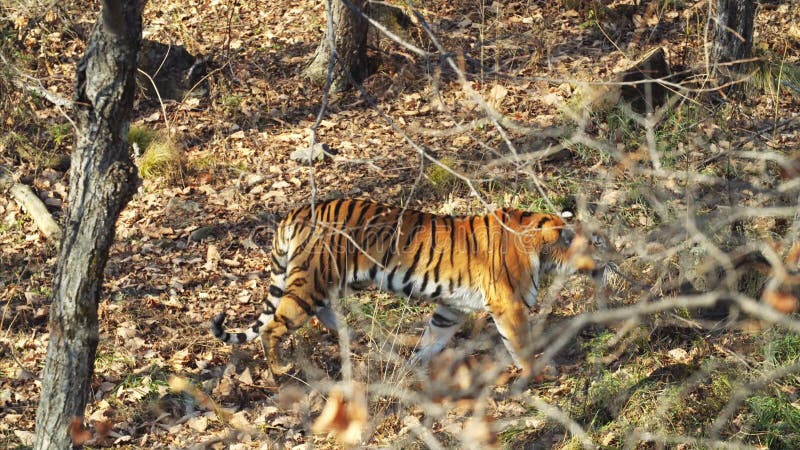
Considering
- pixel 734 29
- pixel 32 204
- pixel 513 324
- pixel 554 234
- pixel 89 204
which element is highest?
pixel 734 29

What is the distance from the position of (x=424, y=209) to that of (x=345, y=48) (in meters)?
2.70

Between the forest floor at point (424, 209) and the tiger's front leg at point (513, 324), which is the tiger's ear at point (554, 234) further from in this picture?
the tiger's front leg at point (513, 324)

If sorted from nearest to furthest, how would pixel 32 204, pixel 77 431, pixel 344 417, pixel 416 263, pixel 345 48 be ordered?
pixel 77 431
pixel 344 417
pixel 416 263
pixel 32 204
pixel 345 48

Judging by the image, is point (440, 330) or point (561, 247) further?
point (440, 330)

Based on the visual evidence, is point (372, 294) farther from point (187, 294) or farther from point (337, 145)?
point (337, 145)

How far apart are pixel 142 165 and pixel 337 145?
75.9 inches

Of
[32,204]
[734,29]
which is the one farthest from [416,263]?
[734,29]

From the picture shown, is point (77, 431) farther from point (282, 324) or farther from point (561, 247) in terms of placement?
point (561, 247)

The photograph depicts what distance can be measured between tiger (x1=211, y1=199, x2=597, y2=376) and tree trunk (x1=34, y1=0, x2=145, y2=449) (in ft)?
4.34

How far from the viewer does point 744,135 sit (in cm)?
877

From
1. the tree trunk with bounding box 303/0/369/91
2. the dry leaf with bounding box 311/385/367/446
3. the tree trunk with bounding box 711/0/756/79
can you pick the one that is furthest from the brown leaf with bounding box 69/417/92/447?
the tree trunk with bounding box 711/0/756/79

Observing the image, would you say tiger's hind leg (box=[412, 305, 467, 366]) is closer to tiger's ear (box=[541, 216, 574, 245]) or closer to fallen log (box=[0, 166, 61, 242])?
tiger's ear (box=[541, 216, 574, 245])

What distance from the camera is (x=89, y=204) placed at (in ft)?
16.2

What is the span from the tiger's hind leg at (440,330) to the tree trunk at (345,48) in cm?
392
